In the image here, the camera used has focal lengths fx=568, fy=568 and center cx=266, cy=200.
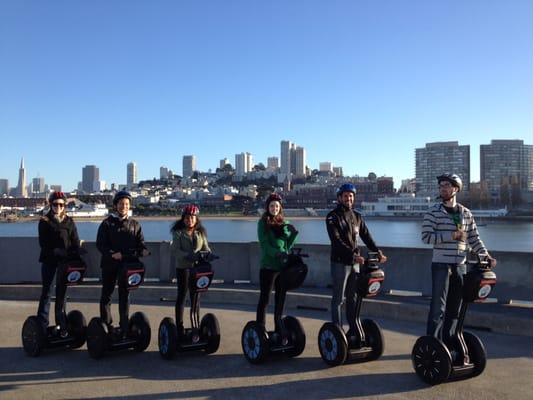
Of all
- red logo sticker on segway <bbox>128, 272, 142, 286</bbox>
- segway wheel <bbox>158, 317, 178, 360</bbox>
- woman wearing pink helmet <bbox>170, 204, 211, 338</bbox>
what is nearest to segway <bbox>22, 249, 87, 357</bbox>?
red logo sticker on segway <bbox>128, 272, 142, 286</bbox>

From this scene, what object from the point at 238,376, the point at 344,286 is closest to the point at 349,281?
the point at 344,286

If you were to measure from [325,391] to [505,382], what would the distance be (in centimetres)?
174

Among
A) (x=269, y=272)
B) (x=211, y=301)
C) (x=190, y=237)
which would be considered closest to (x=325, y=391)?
(x=269, y=272)

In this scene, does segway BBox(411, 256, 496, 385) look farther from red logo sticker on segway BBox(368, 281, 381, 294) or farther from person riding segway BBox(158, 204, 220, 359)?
person riding segway BBox(158, 204, 220, 359)

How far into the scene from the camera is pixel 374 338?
6.04m

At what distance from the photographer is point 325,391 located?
5133 mm

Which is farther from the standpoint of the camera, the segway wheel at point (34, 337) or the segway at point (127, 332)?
the segway wheel at point (34, 337)

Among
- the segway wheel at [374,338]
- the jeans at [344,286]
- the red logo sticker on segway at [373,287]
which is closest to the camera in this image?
the red logo sticker on segway at [373,287]

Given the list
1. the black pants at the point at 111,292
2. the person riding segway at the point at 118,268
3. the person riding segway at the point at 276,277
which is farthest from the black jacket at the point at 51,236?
the person riding segway at the point at 276,277

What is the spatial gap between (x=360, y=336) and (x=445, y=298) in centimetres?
106

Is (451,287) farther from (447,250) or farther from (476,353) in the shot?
(476,353)

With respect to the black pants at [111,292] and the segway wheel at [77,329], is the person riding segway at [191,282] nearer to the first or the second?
the black pants at [111,292]

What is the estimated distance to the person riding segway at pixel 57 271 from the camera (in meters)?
6.35

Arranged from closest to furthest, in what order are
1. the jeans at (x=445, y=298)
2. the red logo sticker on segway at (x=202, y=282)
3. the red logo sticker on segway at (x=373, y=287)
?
1. the jeans at (x=445, y=298)
2. the red logo sticker on segway at (x=373, y=287)
3. the red logo sticker on segway at (x=202, y=282)
